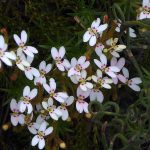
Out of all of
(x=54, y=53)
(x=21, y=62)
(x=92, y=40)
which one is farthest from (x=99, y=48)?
(x=21, y=62)

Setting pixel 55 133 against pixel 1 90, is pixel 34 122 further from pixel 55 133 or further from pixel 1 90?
pixel 1 90

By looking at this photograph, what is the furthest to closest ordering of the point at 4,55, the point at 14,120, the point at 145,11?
the point at 145,11, the point at 14,120, the point at 4,55

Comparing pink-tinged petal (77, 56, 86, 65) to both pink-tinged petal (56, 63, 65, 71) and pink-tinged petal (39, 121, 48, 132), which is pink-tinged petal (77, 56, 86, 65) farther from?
pink-tinged petal (39, 121, 48, 132)

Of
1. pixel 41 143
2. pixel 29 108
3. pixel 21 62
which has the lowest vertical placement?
pixel 41 143

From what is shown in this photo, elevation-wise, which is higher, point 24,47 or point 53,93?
point 24,47

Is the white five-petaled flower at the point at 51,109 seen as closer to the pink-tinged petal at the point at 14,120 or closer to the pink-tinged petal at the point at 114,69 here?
the pink-tinged petal at the point at 14,120

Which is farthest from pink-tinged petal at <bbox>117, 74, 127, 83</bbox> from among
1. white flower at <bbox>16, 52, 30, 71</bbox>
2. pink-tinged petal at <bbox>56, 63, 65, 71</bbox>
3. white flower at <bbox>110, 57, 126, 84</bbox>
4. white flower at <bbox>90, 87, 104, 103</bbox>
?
white flower at <bbox>16, 52, 30, 71</bbox>

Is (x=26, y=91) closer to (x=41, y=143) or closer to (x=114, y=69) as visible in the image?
(x=41, y=143)
